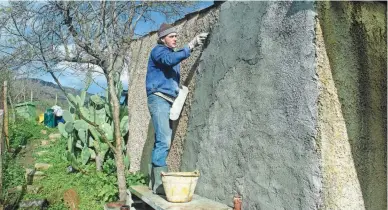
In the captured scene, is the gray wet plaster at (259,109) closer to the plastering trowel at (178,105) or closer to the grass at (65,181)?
the plastering trowel at (178,105)

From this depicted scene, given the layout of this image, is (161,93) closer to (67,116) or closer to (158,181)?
(158,181)

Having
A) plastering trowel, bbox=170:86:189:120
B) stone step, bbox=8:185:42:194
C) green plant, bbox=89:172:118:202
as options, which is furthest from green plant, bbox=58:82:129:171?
plastering trowel, bbox=170:86:189:120

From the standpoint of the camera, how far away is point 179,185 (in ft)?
11.5

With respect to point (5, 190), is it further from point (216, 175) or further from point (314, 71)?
point (314, 71)

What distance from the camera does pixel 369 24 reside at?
278 centimetres

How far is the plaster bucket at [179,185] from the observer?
139 inches

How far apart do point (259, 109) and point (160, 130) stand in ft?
4.50

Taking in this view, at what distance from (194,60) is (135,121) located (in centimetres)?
229

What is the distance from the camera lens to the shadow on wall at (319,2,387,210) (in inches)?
104

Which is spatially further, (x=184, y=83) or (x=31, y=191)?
(x=31, y=191)

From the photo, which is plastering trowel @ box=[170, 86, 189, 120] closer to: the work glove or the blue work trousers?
the blue work trousers

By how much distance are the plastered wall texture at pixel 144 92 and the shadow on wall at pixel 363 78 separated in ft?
4.93

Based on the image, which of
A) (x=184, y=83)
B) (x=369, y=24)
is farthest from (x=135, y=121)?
(x=369, y=24)

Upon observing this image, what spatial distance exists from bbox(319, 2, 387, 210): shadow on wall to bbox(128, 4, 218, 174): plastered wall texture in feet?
4.93
